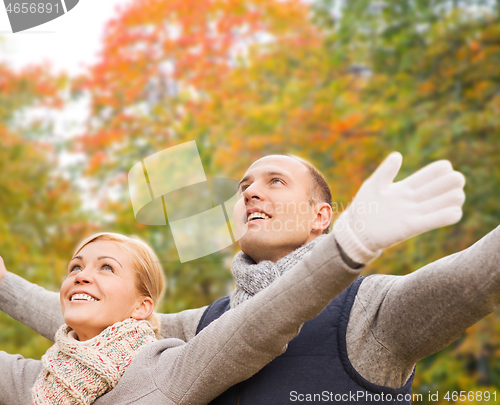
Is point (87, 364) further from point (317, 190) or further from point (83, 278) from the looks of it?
point (317, 190)

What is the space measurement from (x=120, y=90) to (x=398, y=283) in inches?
236

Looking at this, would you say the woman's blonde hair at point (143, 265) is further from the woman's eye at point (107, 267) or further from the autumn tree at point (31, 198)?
the autumn tree at point (31, 198)

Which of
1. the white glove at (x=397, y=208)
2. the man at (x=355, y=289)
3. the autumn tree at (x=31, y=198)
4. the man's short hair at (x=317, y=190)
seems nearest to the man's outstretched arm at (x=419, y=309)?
the man at (x=355, y=289)

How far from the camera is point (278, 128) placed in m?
6.14

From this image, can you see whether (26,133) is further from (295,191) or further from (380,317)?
(380,317)

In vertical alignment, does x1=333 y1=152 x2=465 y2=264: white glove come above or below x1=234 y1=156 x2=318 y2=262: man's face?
above

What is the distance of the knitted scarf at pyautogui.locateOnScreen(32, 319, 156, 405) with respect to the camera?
1635mm

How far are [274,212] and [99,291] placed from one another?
2.33 feet

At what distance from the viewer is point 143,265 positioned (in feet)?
6.56

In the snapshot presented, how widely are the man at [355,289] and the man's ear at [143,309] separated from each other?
22 cm

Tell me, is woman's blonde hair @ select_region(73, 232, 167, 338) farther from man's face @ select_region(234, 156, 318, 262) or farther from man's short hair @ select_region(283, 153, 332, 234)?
man's short hair @ select_region(283, 153, 332, 234)

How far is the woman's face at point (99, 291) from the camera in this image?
180 centimetres

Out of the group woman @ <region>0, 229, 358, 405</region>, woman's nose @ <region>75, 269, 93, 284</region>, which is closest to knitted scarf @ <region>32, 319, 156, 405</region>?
woman @ <region>0, 229, 358, 405</region>

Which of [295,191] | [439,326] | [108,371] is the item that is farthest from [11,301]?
[439,326]
